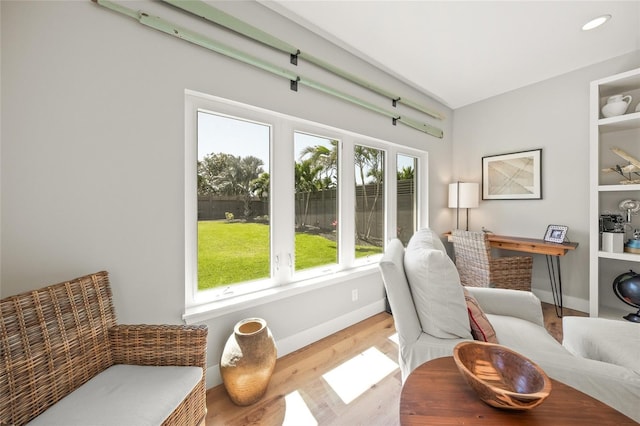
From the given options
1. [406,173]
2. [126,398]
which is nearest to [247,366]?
[126,398]

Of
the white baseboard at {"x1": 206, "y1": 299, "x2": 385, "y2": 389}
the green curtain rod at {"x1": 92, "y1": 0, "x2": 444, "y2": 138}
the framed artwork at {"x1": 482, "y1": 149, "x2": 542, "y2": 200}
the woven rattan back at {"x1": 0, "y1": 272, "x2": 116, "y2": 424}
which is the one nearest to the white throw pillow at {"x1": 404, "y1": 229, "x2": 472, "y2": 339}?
the white baseboard at {"x1": 206, "y1": 299, "x2": 385, "y2": 389}

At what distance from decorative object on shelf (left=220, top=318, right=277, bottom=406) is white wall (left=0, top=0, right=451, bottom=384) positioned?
239 millimetres

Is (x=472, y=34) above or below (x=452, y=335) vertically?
above

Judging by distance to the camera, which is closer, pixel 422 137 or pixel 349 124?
pixel 349 124

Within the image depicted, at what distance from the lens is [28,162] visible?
111cm

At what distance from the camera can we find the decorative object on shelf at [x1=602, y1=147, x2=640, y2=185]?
2.11m

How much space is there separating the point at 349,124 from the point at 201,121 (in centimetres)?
134

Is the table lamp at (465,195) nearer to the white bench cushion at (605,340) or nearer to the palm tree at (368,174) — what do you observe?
the palm tree at (368,174)

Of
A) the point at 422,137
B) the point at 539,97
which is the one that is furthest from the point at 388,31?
the point at 539,97

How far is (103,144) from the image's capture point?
4.16 ft

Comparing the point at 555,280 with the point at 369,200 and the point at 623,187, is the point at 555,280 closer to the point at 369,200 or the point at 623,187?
the point at 623,187

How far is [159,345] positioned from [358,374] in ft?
4.24

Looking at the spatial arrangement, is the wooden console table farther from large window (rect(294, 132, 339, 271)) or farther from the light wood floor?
large window (rect(294, 132, 339, 271))

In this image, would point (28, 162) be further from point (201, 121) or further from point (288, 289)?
point (288, 289)
